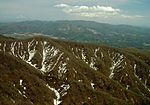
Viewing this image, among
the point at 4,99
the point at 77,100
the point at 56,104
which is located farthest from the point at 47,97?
the point at 4,99

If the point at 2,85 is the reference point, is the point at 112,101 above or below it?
below

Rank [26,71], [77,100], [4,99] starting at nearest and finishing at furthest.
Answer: [4,99] < [77,100] < [26,71]

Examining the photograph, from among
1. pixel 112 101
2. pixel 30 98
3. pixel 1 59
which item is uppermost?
pixel 1 59

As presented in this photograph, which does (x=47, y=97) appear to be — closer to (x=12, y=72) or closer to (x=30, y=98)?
(x=30, y=98)

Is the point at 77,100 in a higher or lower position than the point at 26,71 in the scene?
lower

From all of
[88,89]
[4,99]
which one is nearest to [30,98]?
[4,99]

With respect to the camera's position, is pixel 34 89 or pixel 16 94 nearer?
pixel 16 94

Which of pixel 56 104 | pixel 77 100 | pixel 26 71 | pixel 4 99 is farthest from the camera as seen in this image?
pixel 26 71

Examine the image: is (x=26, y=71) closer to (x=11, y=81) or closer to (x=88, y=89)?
(x=11, y=81)

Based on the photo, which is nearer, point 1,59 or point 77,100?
point 77,100
